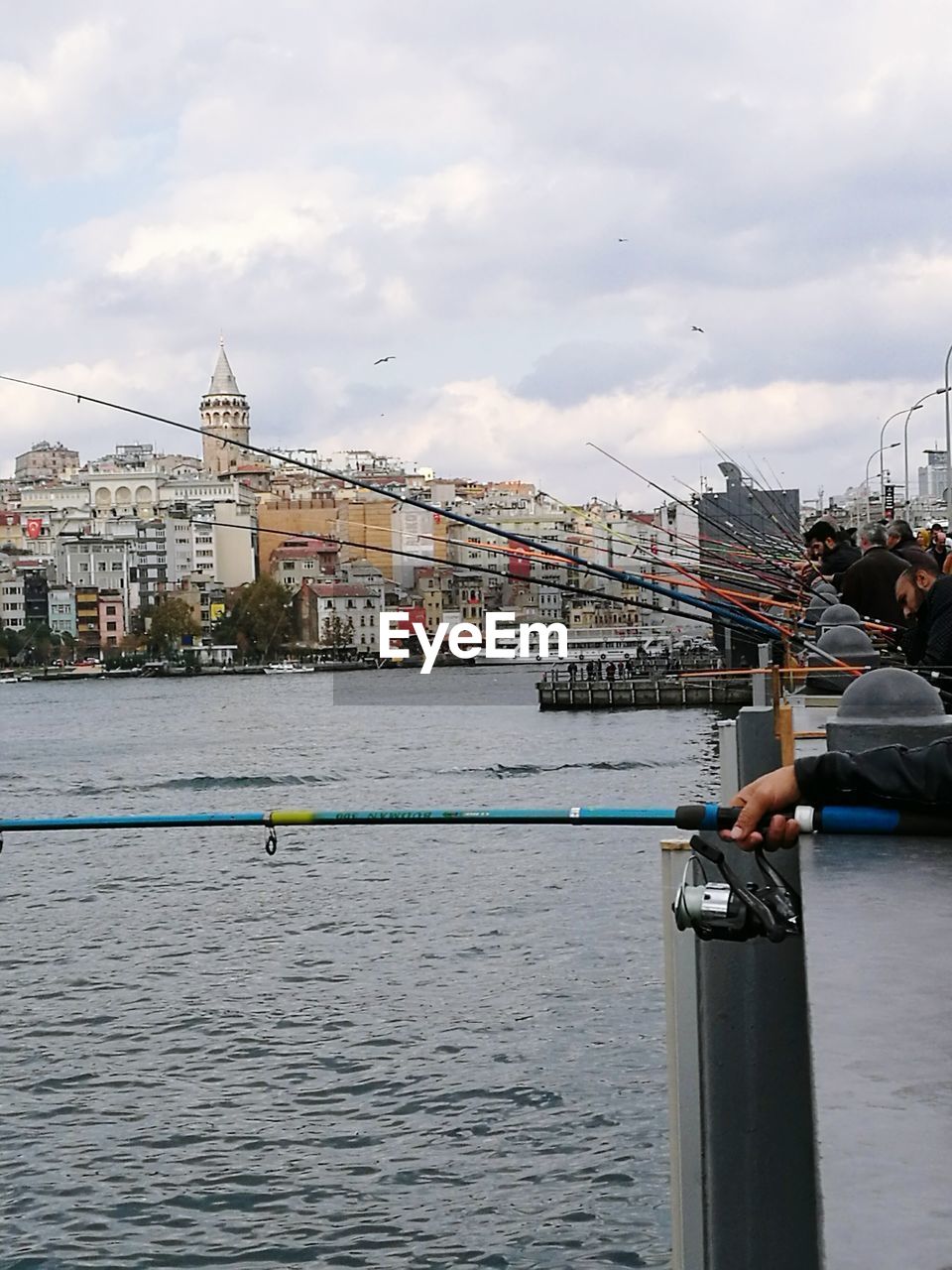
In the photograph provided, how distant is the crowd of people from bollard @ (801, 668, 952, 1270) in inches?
84.3

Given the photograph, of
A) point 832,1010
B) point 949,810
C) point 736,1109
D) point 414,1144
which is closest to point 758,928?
point 949,810

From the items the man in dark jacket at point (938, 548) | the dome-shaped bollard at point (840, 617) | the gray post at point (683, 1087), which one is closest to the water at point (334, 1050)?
→ the dome-shaped bollard at point (840, 617)

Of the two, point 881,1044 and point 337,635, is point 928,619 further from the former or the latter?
point 337,635

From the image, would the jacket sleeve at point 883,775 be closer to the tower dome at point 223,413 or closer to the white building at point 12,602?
the white building at point 12,602

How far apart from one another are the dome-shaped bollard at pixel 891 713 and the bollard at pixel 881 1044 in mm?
399

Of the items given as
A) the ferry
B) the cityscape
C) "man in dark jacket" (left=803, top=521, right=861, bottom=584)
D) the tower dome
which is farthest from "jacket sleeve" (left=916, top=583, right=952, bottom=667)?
the tower dome

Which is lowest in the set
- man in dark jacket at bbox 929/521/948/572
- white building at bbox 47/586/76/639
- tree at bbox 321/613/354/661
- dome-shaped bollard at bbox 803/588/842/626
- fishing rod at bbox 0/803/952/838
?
fishing rod at bbox 0/803/952/838

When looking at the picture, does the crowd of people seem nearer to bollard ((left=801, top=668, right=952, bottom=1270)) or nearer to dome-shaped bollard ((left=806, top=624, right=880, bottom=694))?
dome-shaped bollard ((left=806, top=624, right=880, bottom=694))

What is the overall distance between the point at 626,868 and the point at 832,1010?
1749cm

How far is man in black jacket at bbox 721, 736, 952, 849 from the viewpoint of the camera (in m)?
2.72

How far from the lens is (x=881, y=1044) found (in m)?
1.97

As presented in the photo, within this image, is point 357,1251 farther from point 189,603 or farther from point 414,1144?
point 189,603

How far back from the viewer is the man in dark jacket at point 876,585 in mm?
7336

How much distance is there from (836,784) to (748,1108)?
1.13 metres
